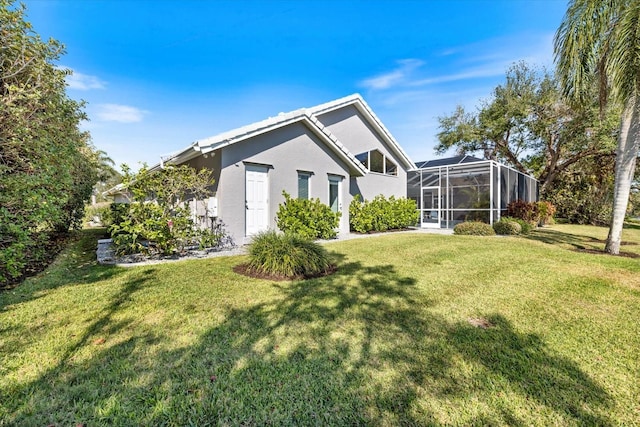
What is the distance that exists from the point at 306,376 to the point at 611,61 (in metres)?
10.6

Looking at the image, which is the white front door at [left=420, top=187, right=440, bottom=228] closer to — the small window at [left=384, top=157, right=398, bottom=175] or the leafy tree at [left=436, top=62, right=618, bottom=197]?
the small window at [left=384, top=157, right=398, bottom=175]

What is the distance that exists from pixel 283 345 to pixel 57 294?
4357 millimetres

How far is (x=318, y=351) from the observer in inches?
125

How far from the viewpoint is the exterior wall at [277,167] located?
9.55 metres

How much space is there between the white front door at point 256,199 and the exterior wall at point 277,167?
0.19 metres

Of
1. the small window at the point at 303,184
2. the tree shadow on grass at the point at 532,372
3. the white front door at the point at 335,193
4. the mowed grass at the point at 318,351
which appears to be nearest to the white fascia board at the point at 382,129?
the white front door at the point at 335,193

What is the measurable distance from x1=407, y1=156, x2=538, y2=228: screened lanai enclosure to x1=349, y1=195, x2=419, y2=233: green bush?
309 centimetres

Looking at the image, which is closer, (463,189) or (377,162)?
(377,162)

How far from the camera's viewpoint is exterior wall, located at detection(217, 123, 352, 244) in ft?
31.3

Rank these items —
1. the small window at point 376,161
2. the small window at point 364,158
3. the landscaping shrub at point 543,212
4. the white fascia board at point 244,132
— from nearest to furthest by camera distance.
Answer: the white fascia board at point 244,132 < the small window at point 364,158 < the small window at point 376,161 < the landscaping shrub at point 543,212

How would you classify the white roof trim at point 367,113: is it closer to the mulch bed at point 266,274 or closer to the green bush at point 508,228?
the green bush at point 508,228

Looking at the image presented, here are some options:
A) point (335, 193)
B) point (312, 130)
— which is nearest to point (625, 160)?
point (335, 193)

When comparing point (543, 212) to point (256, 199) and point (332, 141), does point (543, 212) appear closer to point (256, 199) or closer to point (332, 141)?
point (332, 141)

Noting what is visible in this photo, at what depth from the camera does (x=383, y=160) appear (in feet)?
61.5
